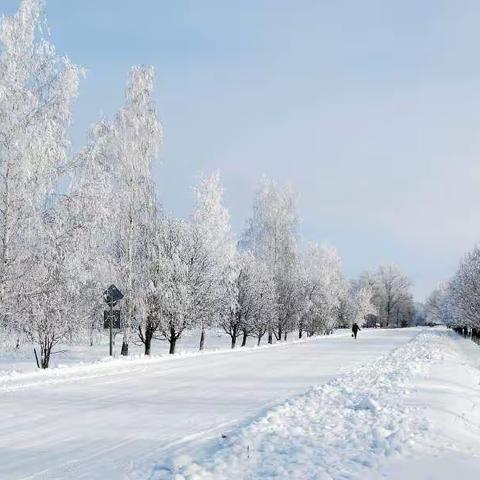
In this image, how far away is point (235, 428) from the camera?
945 centimetres

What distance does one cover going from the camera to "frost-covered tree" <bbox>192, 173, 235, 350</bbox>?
111ft

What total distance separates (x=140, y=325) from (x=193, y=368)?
9774 mm

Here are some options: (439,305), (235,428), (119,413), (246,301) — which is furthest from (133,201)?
(439,305)

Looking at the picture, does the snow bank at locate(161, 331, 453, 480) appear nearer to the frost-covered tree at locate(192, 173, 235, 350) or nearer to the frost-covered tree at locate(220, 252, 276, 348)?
the frost-covered tree at locate(192, 173, 235, 350)

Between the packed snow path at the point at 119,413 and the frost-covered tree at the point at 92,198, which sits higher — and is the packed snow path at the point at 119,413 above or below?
below

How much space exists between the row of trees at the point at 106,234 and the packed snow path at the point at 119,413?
12.7 feet

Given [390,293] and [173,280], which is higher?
Result: [390,293]

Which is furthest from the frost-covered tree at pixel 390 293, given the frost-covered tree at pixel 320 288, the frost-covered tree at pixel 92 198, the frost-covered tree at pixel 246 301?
the frost-covered tree at pixel 92 198

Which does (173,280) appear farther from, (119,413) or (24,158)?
(119,413)

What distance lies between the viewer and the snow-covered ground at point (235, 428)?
6852 millimetres

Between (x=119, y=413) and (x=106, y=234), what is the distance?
32.6 ft

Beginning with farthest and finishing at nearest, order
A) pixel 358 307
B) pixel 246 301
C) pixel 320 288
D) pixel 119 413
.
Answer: pixel 358 307, pixel 320 288, pixel 246 301, pixel 119 413

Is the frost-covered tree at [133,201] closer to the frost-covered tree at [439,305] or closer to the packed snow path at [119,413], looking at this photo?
the packed snow path at [119,413]

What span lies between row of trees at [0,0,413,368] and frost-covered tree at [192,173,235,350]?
0.31ft
